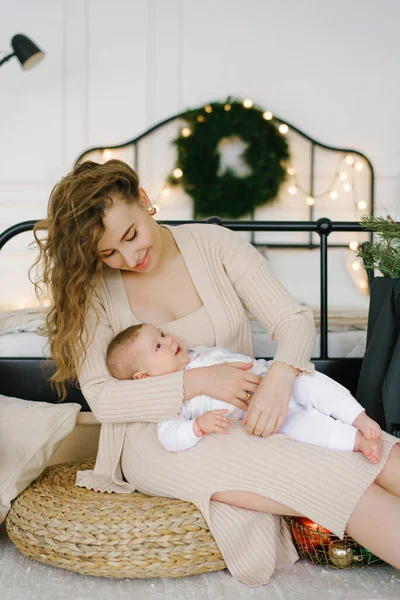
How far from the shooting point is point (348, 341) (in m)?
2.48

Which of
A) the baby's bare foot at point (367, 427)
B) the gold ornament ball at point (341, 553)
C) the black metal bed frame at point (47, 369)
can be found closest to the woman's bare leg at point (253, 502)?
the gold ornament ball at point (341, 553)

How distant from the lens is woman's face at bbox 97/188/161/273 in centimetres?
162

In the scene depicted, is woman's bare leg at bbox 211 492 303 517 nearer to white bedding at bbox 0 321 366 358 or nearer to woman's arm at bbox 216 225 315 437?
woman's arm at bbox 216 225 315 437

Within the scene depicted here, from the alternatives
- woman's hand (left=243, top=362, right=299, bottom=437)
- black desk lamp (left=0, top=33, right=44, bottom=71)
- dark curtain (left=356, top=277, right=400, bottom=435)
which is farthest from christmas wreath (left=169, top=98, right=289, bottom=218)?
woman's hand (left=243, top=362, right=299, bottom=437)

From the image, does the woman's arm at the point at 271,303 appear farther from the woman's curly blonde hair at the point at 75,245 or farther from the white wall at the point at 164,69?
the white wall at the point at 164,69

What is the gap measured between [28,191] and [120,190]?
9.54 ft

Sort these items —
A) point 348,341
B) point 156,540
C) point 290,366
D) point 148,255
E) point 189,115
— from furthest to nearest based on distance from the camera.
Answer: point 189,115 < point 348,341 < point 148,255 < point 290,366 < point 156,540

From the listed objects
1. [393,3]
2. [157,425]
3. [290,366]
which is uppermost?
[393,3]

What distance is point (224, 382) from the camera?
159 cm

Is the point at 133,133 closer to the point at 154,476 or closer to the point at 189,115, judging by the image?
the point at 189,115

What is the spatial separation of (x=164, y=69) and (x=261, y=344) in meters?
2.60

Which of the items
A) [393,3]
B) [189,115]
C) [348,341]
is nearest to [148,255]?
[348,341]

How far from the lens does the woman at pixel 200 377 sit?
147 centimetres

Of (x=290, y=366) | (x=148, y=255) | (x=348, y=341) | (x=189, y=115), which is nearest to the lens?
(x=290, y=366)
